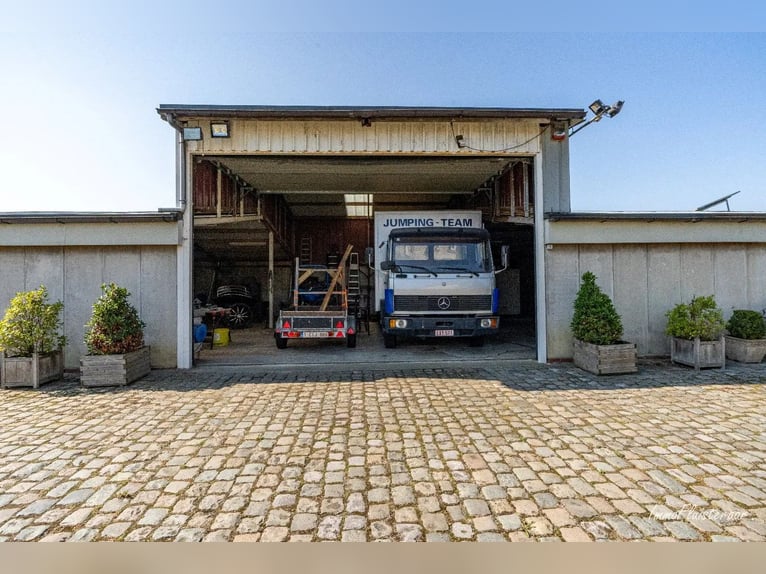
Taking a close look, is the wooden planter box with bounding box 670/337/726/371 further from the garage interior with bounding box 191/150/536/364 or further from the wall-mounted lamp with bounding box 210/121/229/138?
the wall-mounted lamp with bounding box 210/121/229/138

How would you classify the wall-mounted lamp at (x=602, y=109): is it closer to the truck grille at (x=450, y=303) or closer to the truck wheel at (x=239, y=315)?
the truck grille at (x=450, y=303)

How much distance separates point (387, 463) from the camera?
10.5 ft

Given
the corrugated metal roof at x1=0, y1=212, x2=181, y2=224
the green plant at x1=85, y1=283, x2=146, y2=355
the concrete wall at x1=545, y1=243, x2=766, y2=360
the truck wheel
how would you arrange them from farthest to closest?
the truck wheel → the concrete wall at x1=545, y1=243, x2=766, y2=360 → the corrugated metal roof at x1=0, y1=212, x2=181, y2=224 → the green plant at x1=85, y1=283, x2=146, y2=355

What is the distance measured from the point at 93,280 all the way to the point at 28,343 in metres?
1.44

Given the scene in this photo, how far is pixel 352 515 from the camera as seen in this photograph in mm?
2471

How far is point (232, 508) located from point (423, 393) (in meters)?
3.12

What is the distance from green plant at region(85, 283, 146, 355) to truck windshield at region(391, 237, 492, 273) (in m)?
4.90

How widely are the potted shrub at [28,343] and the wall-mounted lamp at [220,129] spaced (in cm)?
378

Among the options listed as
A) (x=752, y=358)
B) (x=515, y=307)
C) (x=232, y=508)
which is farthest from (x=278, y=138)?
(x=515, y=307)

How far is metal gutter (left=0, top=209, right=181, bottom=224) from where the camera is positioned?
21.1ft

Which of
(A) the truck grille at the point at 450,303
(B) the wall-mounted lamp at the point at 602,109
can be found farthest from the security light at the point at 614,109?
(A) the truck grille at the point at 450,303

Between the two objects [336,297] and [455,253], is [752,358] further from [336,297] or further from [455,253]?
[336,297]

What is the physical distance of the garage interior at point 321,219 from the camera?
8312mm

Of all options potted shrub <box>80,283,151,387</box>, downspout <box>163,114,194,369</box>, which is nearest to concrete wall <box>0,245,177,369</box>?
downspout <box>163,114,194,369</box>
